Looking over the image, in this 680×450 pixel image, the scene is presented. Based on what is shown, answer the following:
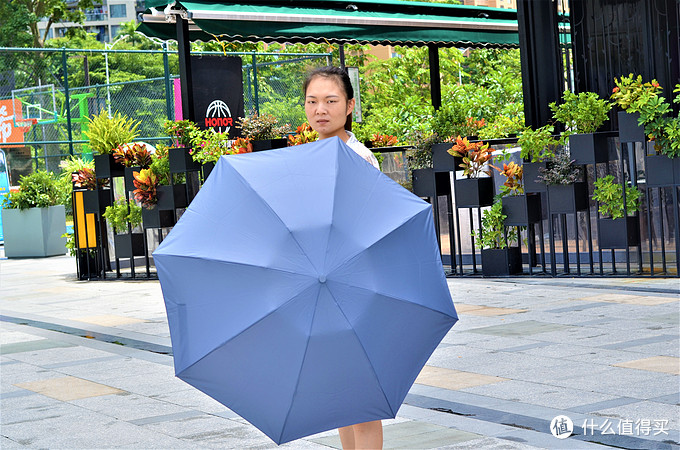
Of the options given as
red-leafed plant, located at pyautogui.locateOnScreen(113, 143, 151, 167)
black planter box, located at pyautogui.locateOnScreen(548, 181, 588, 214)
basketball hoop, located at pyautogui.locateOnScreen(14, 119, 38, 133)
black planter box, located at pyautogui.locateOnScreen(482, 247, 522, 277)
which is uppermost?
basketball hoop, located at pyautogui.locateOnScreen(14, 119, 38, 133)

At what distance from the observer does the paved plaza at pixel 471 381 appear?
15.3 ft

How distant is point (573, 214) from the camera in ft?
35.4

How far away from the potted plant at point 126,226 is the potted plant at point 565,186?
6111 millimetres

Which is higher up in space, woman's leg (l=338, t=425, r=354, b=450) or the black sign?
the black sign

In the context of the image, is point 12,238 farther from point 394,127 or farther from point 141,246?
point 394,127

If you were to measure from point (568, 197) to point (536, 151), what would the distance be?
668 mm

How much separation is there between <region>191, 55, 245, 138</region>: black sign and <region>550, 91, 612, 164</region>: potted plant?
471 centimetres

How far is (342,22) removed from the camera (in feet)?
43.4

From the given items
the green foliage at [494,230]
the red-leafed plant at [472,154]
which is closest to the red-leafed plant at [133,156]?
the red-leafed plant at [472,154]

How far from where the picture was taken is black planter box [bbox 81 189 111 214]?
13.8 meters

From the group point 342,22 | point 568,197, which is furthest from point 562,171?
point 342,22

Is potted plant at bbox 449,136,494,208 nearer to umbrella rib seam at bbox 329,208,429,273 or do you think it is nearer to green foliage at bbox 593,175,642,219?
green foliage at bbox 593,175,642,219

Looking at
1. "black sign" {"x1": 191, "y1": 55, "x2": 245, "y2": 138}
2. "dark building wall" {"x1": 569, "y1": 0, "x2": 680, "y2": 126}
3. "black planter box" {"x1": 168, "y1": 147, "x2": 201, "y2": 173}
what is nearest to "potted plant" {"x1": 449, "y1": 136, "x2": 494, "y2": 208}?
"dark building wall" {"x1": 569, "y1": 0, "x2": 680, "y2": 126}

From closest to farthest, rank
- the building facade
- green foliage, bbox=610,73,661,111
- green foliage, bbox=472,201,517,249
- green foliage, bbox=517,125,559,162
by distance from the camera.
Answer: green foliage, bbox=610,73,661,111 < green foliage, bbox=517,125,559,162 < green foliage, bbox=472,201,517,249 < the building facade
